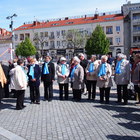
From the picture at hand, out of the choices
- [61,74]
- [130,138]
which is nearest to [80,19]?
[61,74]

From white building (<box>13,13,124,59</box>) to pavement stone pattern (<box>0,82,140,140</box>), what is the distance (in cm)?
4456

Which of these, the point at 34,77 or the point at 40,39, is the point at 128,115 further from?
the point at 40,39

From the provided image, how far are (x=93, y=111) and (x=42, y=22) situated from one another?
61.3 meters

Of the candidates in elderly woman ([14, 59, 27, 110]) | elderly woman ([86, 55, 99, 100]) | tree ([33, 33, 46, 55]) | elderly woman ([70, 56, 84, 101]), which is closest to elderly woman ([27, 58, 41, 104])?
elderly woman ([14, 59, 27, 110])

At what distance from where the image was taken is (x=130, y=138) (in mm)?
4695

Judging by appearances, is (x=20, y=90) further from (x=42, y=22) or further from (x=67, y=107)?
(x=42, y=22)

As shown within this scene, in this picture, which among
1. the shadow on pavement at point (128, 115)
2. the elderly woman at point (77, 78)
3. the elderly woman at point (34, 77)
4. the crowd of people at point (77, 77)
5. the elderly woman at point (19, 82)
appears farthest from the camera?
the elderly woman at point (77, 78)

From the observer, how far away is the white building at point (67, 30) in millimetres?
52562

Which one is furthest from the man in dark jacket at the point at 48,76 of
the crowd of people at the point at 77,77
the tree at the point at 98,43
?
the tree at the point at 98,43

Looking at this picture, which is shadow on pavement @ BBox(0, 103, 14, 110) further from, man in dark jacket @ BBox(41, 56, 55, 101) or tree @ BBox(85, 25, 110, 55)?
tree @ BBox(85, 25, 110, 55)

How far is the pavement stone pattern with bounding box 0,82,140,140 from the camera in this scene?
4996mm

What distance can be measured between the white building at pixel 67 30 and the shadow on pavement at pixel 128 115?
4478cm

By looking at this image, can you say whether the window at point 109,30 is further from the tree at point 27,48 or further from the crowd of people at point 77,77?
the crowd of people at point 77,77

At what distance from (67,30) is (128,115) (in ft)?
172
